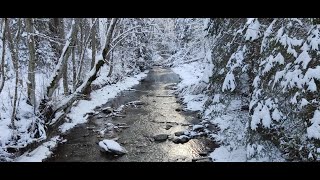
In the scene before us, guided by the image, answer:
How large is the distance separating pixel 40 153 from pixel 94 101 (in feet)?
25.2

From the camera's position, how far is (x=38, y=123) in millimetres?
9930

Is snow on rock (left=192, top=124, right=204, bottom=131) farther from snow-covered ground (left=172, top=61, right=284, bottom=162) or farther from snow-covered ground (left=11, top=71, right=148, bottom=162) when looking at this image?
snow-covered ground (left=11, top=71, right=148, bottom=162)

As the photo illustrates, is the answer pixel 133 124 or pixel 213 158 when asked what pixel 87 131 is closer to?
pixel 133 124

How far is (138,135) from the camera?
38.7 ft

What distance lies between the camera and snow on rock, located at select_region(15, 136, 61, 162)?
898 cm

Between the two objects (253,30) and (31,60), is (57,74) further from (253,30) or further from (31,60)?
(253,30)

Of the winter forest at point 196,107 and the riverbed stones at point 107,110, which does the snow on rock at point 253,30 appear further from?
the riverbed stones at point 107,110

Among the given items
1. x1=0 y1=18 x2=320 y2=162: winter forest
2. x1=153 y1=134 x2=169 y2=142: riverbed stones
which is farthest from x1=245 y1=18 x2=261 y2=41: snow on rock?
x1=153 y1=134 x2=169 y2=142: riverbed stones

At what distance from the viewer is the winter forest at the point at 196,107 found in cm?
642

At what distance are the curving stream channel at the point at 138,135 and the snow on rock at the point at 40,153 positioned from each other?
21 cm

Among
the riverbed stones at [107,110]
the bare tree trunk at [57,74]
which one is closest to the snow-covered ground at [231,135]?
the riverbed stones at [107,110]

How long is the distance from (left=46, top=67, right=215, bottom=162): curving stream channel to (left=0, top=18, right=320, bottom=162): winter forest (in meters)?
0.04

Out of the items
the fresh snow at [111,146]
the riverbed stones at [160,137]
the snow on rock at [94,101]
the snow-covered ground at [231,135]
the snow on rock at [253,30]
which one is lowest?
the snow on rock at [94,101]

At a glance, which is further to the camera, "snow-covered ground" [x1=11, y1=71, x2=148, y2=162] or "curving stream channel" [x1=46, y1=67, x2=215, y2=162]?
"curving stream channel" [x1=46, y1=67, x2=215, y2=162]
